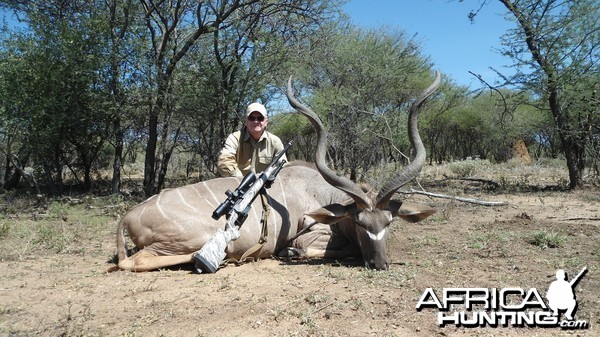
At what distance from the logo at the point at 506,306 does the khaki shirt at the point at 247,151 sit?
2.57 meters

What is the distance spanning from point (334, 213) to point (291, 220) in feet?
1.89

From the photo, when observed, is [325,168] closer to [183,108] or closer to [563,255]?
[563,255]

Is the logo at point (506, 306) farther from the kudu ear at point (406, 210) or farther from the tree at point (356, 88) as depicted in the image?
the tree at point (356, 88)

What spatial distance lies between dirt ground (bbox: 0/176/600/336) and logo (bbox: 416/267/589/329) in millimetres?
51

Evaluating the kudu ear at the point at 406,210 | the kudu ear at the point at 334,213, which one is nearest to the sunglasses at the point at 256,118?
the kudu ear at the point at 334,213

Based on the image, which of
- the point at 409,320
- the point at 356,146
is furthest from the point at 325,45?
the point at 409,320

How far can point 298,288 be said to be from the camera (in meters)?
3.17

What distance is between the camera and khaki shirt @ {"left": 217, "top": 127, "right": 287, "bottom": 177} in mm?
4871

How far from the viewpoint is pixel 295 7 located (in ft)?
26.8

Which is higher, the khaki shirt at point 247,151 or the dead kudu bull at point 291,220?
the khaki shirt at point 247,151

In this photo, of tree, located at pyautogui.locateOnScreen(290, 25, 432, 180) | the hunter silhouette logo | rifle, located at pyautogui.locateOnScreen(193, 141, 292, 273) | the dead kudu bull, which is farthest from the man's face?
tree, located at pyautogui.locateOnScreen(290, 25, 432, 180)

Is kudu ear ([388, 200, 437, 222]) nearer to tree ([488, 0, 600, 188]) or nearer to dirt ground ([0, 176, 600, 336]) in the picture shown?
dirt ground ([0, 176, 600, 336])

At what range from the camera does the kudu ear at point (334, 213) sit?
13.0ft

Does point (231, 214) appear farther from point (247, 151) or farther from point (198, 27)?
point (198, 27)
